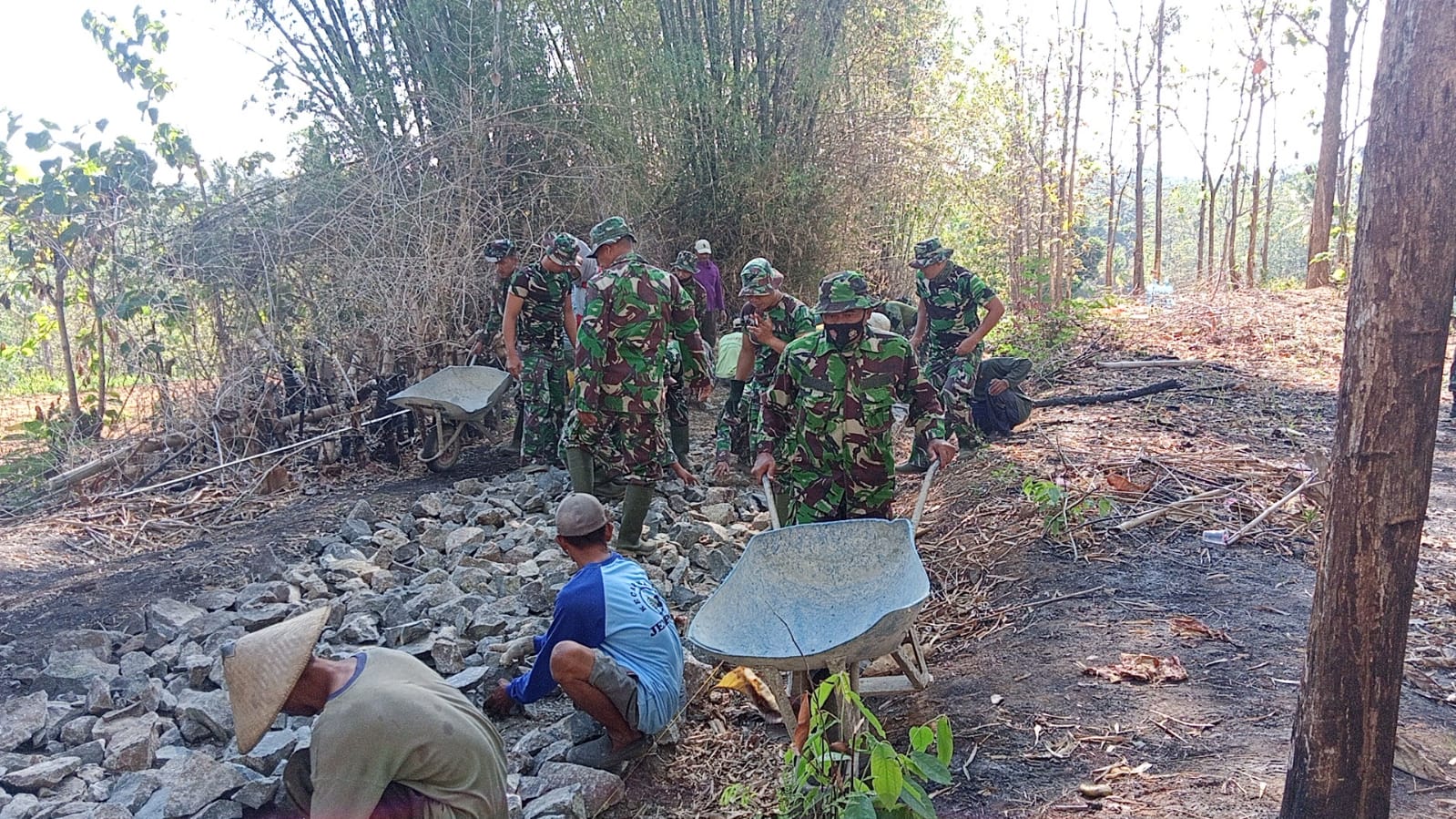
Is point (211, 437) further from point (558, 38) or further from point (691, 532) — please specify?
point (558, 38)

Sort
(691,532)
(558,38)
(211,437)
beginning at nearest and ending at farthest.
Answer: (691,532) < (211,437) < (558,38)

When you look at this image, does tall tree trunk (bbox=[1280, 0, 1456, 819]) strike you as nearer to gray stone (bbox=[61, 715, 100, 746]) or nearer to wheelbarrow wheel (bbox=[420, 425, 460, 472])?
gray stone (bbox=[61, 715, 100, 746])

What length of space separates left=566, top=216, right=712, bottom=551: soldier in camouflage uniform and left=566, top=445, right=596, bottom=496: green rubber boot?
0.27 ft

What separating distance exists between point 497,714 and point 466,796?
121cm

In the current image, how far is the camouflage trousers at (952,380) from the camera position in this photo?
645cm

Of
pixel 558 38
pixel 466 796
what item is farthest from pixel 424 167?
pixel 466 796

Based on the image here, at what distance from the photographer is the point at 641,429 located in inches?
204

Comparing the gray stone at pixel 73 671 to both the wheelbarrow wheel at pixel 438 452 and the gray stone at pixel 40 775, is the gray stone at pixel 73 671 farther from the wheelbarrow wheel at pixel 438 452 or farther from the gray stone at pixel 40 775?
the wheelbarrow wheel at pixel 438 452

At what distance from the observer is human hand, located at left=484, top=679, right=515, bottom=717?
3635mm

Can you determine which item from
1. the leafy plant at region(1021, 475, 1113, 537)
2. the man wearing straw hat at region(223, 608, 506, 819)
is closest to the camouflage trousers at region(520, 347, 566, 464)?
the leafy plant at region(1021, 475, 1113, 537)

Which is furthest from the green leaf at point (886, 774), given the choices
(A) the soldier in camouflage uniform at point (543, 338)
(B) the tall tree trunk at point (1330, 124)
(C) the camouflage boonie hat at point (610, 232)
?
(B) the tall tree trunk at point (1330, 124)

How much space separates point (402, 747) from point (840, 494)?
2179mm

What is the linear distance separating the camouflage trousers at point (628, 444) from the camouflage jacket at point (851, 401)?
120 centimetres

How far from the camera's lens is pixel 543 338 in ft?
22.0
